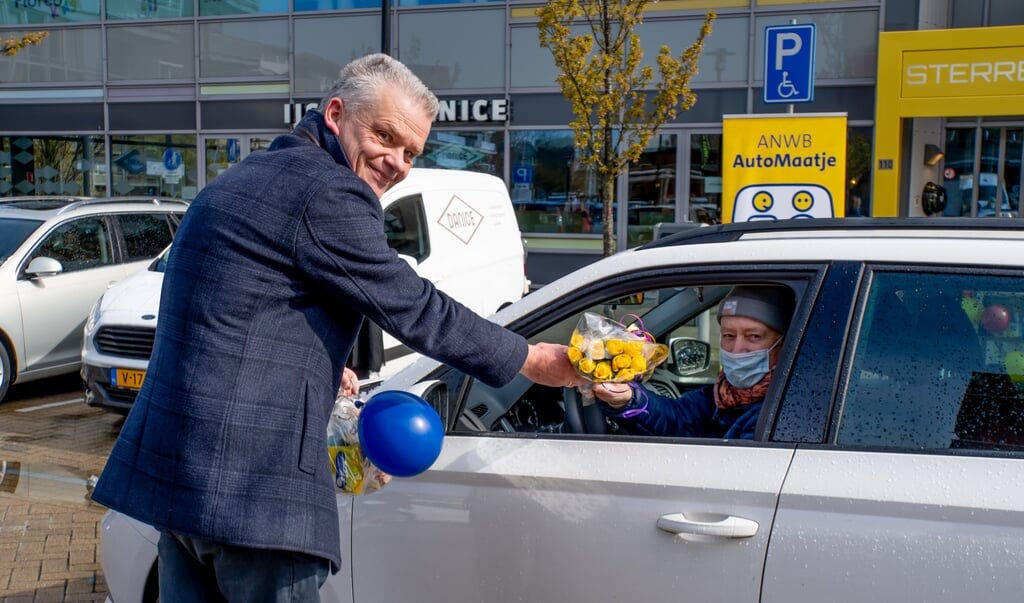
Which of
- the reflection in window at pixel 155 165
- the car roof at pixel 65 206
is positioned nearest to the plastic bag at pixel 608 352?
the car roof at pixel 65 206

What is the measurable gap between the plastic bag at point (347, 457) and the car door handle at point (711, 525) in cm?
69

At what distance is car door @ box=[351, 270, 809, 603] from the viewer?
2.24m

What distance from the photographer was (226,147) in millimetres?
17703

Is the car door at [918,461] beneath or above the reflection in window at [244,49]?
beneath

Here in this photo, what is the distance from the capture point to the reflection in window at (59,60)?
18219mm

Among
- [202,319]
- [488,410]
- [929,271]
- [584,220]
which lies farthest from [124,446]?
[584,220]

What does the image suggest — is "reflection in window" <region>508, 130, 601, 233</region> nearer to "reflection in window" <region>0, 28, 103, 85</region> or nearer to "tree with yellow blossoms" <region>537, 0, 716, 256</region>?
"tree with yellow blossoms" <region>537, 0, 716, 256</region>

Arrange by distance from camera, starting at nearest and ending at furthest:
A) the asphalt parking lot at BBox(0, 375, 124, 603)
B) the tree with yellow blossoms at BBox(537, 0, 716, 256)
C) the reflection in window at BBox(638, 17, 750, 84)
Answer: the asphalt parking lot at BBox(0, 375, 124, 603) → the tree with yellow blossoms at BBox(537, 0, 716, 256) → the reflection in window at BBox(638, 17, 750, 84)

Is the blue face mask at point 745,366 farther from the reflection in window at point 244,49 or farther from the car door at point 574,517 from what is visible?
the reflection in window at point 244,49

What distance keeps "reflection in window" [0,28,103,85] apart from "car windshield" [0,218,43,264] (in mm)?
10607

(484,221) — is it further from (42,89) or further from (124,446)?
(42,89)

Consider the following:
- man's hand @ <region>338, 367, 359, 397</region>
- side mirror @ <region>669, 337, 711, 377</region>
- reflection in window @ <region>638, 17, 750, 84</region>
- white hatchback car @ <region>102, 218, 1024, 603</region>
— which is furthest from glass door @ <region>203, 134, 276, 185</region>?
white hatchback car @ <region>102, 218, 1024, 603</region>

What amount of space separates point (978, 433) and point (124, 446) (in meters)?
1.89

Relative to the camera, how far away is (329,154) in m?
2.07
